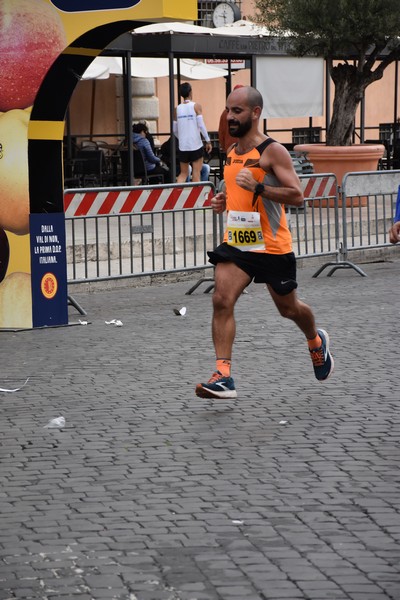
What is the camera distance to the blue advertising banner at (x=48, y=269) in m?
11.0

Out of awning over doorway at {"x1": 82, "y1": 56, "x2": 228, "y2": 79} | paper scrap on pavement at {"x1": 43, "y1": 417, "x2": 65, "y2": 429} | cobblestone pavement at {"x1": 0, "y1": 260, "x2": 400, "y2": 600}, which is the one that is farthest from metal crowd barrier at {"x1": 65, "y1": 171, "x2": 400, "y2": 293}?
awning over doorway at {"x1": 82, "y1": 56, "x2": 228, "y2": 79}

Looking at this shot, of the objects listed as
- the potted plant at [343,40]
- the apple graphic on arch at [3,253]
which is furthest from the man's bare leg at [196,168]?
the apple graphic on arch at [3,253]

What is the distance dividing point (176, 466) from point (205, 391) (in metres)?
1.34

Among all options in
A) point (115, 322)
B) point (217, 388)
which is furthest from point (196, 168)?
point (217, 388)

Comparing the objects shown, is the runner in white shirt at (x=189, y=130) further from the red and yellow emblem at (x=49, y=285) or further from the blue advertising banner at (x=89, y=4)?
the blue advertising banner at (x=89, y=4)

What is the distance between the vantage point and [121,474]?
20.0ft

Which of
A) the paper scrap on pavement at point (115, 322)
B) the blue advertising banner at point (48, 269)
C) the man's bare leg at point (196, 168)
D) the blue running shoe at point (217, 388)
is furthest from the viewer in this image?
the man's bare leg at point (196, 168)

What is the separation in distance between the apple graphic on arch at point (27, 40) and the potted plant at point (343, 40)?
11.0 meters

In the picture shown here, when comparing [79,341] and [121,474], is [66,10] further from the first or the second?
[121,474]

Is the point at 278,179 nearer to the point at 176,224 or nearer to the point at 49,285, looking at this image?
the point at 49,285

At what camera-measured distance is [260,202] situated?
7.87 metres

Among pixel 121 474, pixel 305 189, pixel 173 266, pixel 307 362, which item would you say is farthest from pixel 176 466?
pixel 305 189

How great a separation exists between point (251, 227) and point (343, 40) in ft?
47.0

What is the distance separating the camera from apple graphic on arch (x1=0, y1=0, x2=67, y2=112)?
10391 mm
